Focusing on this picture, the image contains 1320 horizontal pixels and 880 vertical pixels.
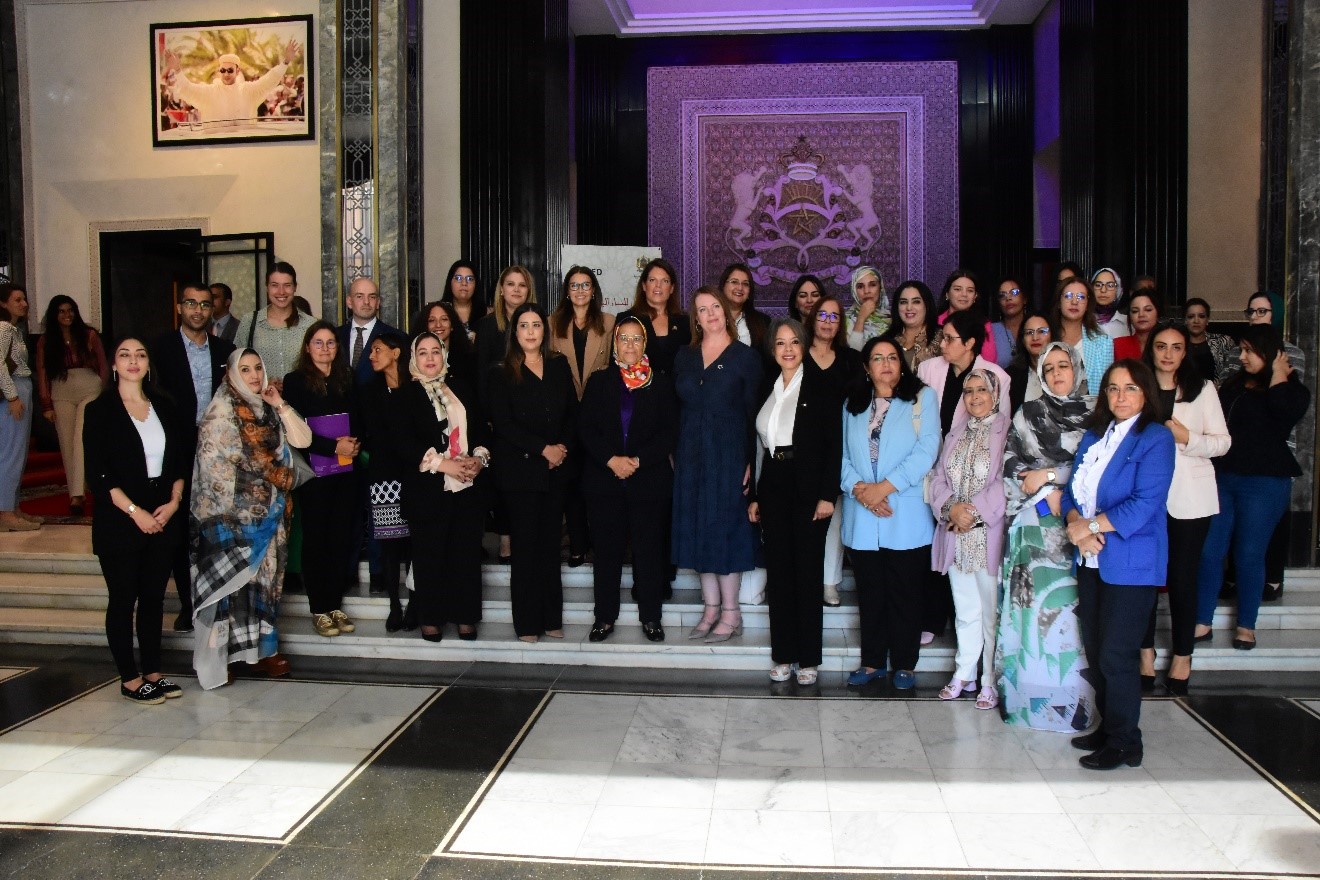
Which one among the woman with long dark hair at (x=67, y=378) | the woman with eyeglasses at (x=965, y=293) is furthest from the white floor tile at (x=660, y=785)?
the woman with long dark hair at (x=67, y=378)

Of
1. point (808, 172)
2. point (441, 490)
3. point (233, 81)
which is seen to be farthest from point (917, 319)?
point (233, 81)

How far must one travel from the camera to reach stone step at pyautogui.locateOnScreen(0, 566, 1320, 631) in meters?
4.88

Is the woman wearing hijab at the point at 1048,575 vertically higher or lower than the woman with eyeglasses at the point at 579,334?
lower

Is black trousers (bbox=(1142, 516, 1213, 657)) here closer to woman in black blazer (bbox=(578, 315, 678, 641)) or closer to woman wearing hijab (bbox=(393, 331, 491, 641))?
woman in black blazer (bbox=(578, 315, 678, 641))

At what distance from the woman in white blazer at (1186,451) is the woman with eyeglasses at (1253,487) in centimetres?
36

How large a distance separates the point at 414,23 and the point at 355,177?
1.13 m

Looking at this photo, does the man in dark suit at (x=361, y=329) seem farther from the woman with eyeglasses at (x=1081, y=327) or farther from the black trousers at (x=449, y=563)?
the woman with eyeglasses at (x=1081, y=327)

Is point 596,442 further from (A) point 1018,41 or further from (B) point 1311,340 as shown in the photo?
(A) point 1018,41

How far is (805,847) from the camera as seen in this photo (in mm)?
2961

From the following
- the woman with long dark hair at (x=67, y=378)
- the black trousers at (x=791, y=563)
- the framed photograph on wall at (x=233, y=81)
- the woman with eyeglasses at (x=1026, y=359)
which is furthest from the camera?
the framed photograph on wall at (x=233, y=81)

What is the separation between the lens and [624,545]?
15.6 ft

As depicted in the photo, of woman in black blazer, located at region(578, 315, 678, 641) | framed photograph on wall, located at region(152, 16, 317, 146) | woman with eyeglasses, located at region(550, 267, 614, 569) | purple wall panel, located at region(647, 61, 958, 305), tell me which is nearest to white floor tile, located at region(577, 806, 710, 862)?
woman in black blazer, located at region(578, 315, 678, 641)

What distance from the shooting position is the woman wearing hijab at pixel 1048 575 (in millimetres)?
3822

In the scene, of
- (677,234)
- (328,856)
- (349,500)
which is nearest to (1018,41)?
(677,234)
